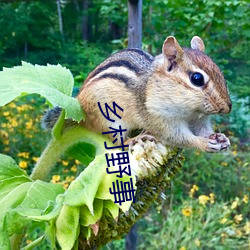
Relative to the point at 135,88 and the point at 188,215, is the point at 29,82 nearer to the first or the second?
the point at 135,88

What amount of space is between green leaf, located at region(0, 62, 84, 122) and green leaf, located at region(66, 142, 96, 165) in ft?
0.15

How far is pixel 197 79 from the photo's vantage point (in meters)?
0.70

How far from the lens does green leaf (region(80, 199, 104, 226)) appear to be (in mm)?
475

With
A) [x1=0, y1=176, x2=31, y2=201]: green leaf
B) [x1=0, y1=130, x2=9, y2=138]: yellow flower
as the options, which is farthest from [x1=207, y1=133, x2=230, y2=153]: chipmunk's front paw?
[x1=0, y1=130, x2=9, y2=138]: yellow flower

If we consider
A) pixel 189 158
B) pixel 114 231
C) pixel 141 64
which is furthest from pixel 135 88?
pixel 189 158

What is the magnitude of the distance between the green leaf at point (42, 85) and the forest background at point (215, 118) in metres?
0.61

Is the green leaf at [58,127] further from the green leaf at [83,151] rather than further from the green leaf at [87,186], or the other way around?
the green leaf at [87,186]

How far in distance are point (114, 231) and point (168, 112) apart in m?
0.31

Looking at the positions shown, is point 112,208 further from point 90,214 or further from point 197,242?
point 197,242

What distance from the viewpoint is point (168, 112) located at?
77 centimetres

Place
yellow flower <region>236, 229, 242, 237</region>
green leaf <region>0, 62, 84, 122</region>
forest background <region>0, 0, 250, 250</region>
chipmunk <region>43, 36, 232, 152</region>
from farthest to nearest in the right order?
yellow flower <region>236, 229, 242, 237</region> < forest background <region>0, 0, 250, 250</region> < chipmunk <region>43, 36, 232, 152</region> < green leaf <region>0, 62, 84, 122</region>

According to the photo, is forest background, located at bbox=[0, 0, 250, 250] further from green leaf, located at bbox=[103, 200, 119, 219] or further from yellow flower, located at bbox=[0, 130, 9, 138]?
green leaf, located at bbox=[103, 200, 119, 219]

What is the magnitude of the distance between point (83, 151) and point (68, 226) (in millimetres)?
183

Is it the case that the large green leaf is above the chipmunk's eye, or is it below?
below
